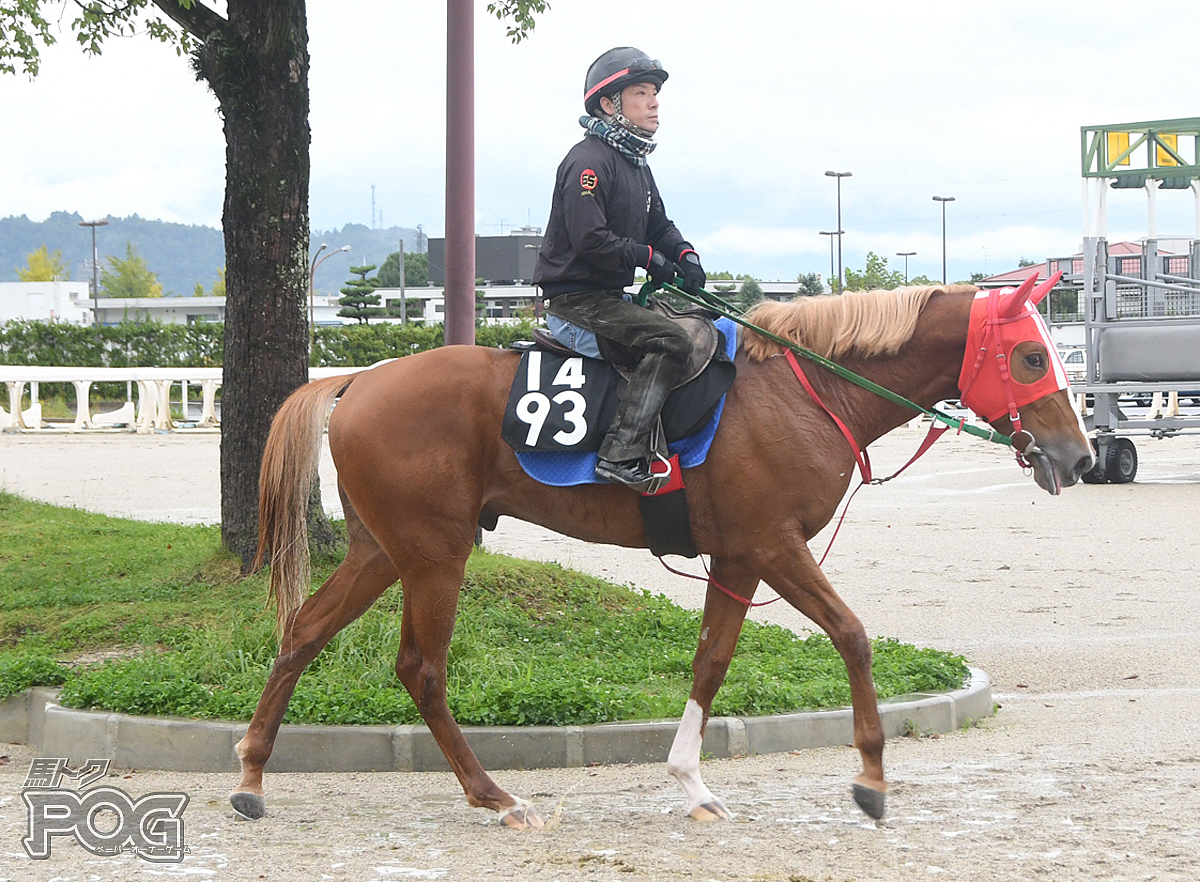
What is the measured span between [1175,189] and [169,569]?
19.5 meters

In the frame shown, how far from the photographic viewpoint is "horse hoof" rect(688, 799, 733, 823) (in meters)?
5.02

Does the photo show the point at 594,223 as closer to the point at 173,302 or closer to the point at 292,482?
the point at 292,482

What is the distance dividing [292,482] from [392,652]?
1.59 meters

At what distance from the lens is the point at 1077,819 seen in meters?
4.84

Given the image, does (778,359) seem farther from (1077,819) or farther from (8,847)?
(8,847)

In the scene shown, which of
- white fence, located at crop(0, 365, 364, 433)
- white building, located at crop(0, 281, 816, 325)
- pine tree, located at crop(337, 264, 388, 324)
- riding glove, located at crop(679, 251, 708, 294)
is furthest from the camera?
white building, located at crop(0, 281, 816, 325)

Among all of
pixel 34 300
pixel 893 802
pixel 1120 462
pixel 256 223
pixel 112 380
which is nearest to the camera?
pixel 893 802

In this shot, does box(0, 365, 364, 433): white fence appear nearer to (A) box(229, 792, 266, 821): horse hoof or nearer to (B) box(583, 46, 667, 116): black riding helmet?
(B) box(583, 46, 667, 116): black riding helmet

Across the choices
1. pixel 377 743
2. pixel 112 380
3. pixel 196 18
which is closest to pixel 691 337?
pixel 377 743

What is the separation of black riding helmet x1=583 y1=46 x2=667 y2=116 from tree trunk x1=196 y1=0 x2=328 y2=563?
390 cm

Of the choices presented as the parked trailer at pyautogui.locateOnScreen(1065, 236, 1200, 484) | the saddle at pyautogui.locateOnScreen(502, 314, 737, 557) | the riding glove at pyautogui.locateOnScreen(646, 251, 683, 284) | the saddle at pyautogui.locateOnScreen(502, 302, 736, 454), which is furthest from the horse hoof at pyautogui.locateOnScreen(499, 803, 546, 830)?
the parked trailer at pyautogui.locateOnScreen(1065, 236, 1200, 484)

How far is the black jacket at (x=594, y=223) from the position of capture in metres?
5.25

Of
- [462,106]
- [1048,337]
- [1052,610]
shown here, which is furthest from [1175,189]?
[1048,337]

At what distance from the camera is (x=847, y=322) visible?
5.46 meters
